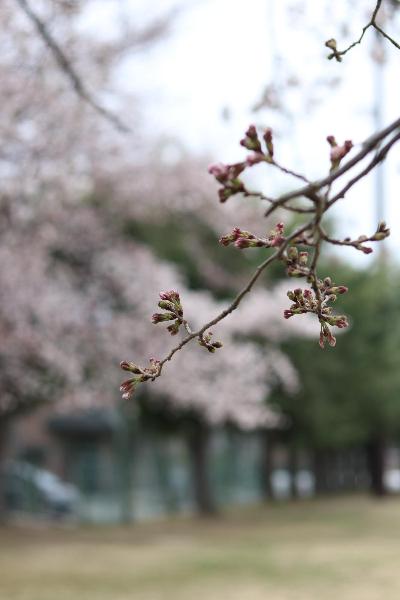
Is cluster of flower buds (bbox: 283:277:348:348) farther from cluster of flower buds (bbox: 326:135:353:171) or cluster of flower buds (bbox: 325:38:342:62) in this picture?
cluster of flower buds (bbox: 325:38:342:62)

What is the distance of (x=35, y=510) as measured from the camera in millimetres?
30672

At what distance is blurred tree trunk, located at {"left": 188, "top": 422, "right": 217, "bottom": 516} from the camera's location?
106 ft

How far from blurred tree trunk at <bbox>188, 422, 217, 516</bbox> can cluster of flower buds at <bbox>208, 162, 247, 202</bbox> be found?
30590mm

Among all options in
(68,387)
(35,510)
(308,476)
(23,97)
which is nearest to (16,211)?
(23,97)

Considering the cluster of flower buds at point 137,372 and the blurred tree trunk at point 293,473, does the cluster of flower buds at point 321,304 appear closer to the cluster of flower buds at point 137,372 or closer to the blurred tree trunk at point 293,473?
the cluster of flower buds at point 137,372

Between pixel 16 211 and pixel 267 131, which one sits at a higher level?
pixel 16 211

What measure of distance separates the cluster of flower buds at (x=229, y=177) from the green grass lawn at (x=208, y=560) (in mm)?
12107

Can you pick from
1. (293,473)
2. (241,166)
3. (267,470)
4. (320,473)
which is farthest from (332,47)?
(320,473)

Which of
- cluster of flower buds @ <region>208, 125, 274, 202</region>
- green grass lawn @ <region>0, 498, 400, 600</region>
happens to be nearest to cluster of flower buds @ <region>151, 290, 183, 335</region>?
cluster of flower buds @ <region>208, 125, 274, 202</region>

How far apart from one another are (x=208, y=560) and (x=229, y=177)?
17.9m

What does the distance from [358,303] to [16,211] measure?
18.5 meters

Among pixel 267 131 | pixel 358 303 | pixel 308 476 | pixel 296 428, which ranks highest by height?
pixel 308 476

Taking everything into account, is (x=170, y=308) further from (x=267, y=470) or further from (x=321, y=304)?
(x=267, y=470)

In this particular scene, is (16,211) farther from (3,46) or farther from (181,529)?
(181,529)
